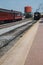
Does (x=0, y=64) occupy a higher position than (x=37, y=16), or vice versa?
(x=0, y=64)

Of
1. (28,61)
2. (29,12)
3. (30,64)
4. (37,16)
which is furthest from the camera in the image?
(29,12)

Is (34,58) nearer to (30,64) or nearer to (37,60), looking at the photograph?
(37,60)

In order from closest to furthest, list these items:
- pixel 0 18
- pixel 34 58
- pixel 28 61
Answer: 1. pixel 28 61
2. pixel 34 58
3. pixel 0 18

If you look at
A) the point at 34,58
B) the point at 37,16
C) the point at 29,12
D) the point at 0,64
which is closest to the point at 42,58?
the point at 34,58

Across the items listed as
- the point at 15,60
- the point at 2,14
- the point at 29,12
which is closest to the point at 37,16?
the point at 2,14

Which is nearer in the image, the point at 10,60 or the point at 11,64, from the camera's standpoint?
the point at 11,64

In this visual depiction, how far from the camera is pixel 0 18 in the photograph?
138ft

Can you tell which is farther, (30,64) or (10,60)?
(10,60)

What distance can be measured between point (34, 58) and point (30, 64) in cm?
105

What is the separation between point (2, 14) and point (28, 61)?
122ft

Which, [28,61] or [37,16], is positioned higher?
[28,61]

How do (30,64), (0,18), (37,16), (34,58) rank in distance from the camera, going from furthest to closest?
(37,16)
(0,18)
(34,58)
(30,64)

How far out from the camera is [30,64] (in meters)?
7.41

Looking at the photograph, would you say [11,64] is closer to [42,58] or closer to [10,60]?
[10,60]
